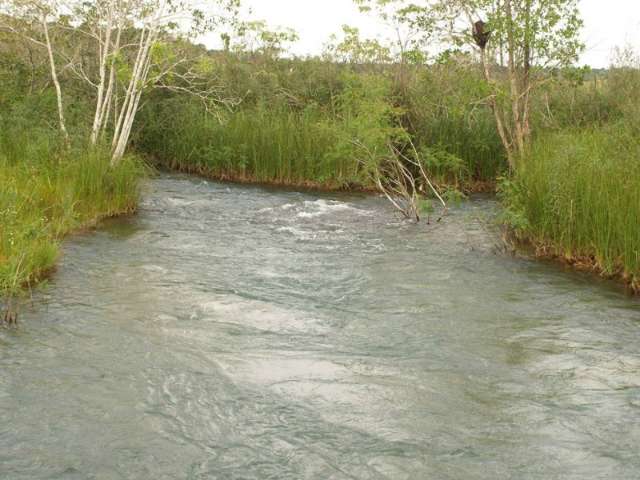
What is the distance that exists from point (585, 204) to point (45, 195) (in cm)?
672

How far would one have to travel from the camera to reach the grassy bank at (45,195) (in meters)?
7.85

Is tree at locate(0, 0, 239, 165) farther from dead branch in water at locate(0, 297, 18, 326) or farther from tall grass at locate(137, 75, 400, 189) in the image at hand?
dead branch in water at locate(0, 297, 18, 326)

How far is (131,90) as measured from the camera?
1387 cm

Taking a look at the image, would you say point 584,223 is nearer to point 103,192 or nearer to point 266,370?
point 266,370

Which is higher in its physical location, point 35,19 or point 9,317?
point 35,19

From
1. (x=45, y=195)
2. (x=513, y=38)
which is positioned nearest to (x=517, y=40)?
(x=513, y=38)

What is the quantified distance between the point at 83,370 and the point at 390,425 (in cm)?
235

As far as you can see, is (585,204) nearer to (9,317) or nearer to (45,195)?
(9,317)

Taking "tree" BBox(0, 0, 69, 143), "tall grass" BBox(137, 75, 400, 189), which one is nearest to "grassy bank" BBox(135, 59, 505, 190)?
"tall grass" BBox(137, 75, 400, 189)

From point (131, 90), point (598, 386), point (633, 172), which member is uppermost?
point (131, 90)

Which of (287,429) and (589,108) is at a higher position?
(589,108)

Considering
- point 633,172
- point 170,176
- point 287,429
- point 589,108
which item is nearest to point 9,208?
point 287,429

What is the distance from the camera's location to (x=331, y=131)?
14938 mm

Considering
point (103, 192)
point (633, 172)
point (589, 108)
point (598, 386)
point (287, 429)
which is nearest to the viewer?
point (287, 429)
